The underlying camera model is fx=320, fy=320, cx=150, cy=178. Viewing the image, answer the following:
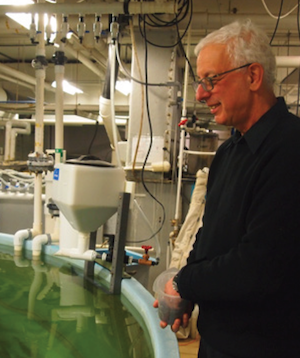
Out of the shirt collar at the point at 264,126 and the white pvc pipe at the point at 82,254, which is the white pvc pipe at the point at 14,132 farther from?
the shirt collar at the point at 264,126

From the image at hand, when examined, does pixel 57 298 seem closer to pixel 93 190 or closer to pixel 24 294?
pixel 24 294

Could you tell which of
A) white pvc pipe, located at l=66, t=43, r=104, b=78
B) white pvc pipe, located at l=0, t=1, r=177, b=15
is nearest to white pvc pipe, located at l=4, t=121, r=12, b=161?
white pvc pipe, located at l=66, t=43, r=104, b=78

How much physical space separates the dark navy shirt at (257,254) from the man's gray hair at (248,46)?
0.09 m

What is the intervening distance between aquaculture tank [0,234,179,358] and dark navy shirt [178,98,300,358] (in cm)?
35

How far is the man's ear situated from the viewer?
0.78 m

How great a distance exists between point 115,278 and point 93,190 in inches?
19.8

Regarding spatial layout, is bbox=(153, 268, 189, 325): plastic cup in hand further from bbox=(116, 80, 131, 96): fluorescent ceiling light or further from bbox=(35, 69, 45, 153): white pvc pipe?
bbox=(116, 80, 131, 96): fluorescent ceiling light

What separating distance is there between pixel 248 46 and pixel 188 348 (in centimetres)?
195

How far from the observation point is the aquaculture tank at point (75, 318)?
1354mm

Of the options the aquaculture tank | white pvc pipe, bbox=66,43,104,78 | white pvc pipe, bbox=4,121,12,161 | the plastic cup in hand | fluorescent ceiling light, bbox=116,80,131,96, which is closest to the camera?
the plastic cup in hand

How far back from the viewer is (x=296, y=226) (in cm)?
67

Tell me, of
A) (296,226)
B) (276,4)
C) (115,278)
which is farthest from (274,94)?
(276,4)

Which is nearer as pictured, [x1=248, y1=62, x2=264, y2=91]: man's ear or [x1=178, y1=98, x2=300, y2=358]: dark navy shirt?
[x1=178, y1=98, x2=300, y2=358]: dark navy shirt

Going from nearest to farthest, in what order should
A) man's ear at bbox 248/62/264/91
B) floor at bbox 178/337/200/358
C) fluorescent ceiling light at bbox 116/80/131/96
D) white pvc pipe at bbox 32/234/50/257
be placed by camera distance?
man's ear at bbox 248/62/264/91 → floor at bbox 178/337/200/358 → white pvc pipe at bbox 32/234/50/257 → fluorescent ceiling light at bbox 116/80/131/96
